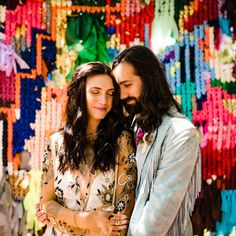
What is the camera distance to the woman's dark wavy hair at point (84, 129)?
2.62 m

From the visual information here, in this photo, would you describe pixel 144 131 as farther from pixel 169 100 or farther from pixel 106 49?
pixel 106 49

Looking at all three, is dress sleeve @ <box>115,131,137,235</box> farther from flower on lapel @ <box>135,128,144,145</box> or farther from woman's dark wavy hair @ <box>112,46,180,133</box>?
woman's dark wavy hair @ <box>112,46,180,133</box>

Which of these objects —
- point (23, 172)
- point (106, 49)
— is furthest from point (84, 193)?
point (106, 49)

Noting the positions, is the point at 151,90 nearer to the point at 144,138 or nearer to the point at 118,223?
the point at 144,138

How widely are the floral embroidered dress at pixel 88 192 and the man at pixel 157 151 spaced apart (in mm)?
75

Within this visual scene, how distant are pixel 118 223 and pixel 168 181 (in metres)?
0.38

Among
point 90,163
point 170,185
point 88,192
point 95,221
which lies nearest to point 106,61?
point 90,163

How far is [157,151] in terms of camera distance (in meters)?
2.41

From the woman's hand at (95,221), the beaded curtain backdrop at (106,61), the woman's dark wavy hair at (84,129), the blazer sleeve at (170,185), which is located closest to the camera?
the blazer sleeve at (170,185)

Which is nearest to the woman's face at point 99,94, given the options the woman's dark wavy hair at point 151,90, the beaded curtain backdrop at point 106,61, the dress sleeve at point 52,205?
the woman's dark wavy hair at point 151,90

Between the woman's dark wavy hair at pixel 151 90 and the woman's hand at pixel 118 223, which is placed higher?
the woman's dark wavy hair at pixel 151 90

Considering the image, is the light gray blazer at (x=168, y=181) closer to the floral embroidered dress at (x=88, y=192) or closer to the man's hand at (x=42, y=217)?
the floral embroidered dress at (x=88, y=192)

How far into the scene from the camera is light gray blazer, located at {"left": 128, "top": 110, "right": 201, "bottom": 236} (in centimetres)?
229

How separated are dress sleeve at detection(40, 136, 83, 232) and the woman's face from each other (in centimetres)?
32
